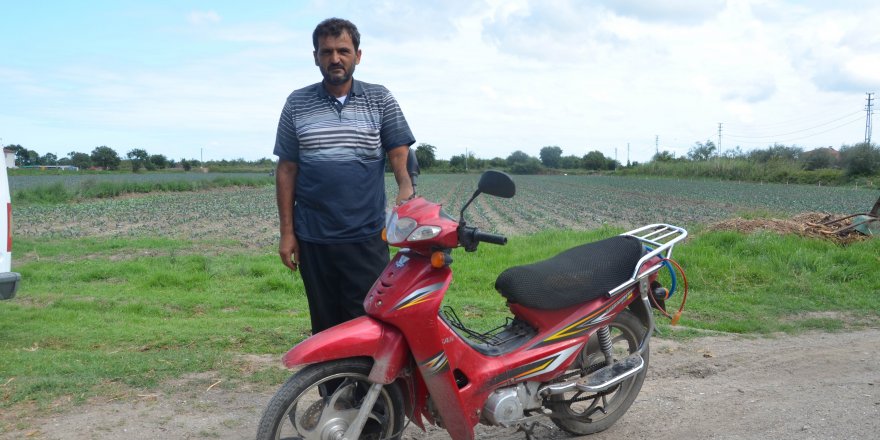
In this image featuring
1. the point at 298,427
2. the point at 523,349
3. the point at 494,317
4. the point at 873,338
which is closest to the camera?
the point at 298,427

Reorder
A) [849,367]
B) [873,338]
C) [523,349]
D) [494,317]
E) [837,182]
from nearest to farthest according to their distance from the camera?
[523,349] < [849,367] < [873,338] < [494,317] < [837,182]

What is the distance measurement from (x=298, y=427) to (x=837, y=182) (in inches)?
2113

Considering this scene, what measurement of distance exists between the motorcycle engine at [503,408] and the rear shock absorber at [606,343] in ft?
2.36

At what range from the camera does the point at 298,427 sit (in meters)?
3.18

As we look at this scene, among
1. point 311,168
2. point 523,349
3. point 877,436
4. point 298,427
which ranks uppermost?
point 311,168

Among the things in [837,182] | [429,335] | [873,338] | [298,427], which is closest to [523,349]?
[429,335]

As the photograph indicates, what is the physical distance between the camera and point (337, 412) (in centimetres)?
318

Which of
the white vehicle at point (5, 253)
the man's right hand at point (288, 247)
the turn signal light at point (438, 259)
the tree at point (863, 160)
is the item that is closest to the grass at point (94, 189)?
the white vehicle at point (5, 253)

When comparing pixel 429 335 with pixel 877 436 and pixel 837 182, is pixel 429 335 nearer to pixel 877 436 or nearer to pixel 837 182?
pixel 877 436

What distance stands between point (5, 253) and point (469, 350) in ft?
13.9

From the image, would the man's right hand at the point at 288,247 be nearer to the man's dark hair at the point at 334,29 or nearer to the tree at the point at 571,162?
the man's dark hair at the point at 334,29

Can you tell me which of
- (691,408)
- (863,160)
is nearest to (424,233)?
(691,408)

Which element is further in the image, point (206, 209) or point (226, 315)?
point (206, 209)

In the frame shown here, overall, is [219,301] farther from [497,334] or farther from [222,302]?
[497,334]
